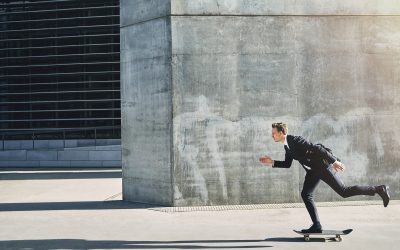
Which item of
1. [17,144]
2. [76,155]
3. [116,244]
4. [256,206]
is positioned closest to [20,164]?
[76,155]

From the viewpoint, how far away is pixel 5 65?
81.7 ft

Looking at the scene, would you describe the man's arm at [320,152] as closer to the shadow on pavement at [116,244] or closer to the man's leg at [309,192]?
the man's leg at [309,192]

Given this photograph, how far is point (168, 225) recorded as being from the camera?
8.24m

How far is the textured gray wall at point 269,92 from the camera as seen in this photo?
33.3 feet

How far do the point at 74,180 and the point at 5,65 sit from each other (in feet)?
38.8

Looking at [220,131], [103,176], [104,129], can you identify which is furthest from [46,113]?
[220,131]

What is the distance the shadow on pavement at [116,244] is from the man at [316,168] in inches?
39.1

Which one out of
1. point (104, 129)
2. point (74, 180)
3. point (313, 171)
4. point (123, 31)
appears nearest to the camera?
point (313, 171)

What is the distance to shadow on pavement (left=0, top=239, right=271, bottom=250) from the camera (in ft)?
22.3

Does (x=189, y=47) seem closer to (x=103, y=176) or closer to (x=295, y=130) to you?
(x=295, y=130)

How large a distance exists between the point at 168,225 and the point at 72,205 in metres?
3.19

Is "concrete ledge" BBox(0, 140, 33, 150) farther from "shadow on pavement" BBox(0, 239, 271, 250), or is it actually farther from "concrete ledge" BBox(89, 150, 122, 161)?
"shadow on pavement" BBox(0, 239, 271, 250)

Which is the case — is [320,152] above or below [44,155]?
above

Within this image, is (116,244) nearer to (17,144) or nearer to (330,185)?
(330,185)
